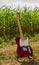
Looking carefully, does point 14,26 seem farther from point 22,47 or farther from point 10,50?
point 22,47

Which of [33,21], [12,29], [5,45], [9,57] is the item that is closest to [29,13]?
[33,21]

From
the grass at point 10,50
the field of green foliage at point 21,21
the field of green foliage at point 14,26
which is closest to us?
the grass at point 10,50

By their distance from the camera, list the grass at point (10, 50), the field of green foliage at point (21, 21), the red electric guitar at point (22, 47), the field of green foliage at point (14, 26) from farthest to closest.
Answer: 1. the field of green foliage at point (21, 21)
2. the field of green foliage at point (14, 26)
3. the grass at point (10, 50)
4. the red electric guitar at point (22, 47)

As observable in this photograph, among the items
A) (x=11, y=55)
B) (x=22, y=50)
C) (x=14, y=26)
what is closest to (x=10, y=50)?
(x=11, y=55)

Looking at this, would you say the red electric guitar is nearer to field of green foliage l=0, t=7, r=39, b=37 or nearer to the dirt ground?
the dirt ground

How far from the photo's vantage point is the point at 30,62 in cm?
316

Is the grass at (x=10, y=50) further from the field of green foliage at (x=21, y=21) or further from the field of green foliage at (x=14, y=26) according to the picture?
the field of green foliage at (x=21, y=21)

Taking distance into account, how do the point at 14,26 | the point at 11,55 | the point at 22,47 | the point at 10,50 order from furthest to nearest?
the point at 14,26
the point at 10,50
the point at 11,55
the point at 22,47

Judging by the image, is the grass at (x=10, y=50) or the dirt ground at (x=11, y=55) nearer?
the dirt ground at (x=11, y=55)

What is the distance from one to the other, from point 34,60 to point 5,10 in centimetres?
151

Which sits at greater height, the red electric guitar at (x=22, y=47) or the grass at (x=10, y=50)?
the red electric guitar at (x=22, y=47)

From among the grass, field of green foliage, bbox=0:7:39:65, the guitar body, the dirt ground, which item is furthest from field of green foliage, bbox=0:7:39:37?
the guitar body

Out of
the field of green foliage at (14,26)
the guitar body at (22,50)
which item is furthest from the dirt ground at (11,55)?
the guitar body at (22,50)

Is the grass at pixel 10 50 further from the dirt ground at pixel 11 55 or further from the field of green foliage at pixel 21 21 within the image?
the field of green foliage at pixel 21 21
